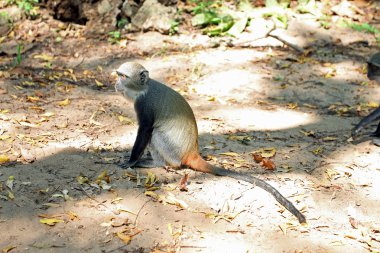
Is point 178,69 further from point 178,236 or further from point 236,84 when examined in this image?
point 178,236

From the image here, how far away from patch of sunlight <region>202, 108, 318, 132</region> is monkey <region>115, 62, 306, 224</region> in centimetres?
150

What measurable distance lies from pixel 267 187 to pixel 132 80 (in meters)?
1.57

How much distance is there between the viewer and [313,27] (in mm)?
9531

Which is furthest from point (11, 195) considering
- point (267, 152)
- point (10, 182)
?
point (267, 152)

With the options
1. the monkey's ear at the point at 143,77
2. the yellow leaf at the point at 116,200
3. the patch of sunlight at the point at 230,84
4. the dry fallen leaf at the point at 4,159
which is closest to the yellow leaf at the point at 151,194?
the yellow leaf at the point at 116,200

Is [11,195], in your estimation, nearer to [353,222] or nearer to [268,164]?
[268,164]

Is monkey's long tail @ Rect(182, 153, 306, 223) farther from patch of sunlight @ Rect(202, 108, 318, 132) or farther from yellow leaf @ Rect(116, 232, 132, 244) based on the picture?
patch of sunlight @ Rect(202, 108, 318, 132)

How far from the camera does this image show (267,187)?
4582 millimetres

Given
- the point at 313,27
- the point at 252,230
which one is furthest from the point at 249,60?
the point at 252,230

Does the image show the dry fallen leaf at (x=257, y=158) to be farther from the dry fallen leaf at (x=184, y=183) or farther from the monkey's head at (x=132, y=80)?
the monkey's head at (x=132, y=80)

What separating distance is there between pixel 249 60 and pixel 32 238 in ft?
18.1

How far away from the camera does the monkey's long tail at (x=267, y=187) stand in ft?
14.3

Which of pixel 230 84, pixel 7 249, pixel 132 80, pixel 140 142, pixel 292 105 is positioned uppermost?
pixel 132 80

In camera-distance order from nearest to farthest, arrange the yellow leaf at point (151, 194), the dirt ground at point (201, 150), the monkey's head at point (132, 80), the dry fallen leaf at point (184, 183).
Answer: the dirt ground at point (201, 150) < the yellow leaf at point (151, 194) < the dry fallen leaf at point (184, 183) < the monkey's head at point (132, 80)
